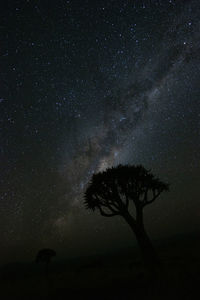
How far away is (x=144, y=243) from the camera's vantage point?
501 inches

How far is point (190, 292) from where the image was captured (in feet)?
16.7

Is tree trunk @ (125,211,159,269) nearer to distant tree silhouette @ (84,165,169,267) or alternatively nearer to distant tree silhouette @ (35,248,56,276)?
distant tree silhouette @ (84,165,169,267)

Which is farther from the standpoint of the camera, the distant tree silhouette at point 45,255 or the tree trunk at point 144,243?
the distant tree silhouette at point 45,255

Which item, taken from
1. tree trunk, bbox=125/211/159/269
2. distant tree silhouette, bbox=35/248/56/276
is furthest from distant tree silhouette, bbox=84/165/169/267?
distant tree silhouette, bbox=35/248/56/276

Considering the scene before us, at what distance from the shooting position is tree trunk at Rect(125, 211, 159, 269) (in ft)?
39.6

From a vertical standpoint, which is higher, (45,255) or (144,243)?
(45,255)

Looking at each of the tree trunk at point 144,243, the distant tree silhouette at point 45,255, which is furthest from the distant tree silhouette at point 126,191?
the distant tree silhouette at point 45,255

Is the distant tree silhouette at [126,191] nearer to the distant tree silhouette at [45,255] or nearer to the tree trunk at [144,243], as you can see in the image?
the tree trunk at [144,243]

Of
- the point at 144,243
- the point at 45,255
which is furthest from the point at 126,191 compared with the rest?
the point at 45,255

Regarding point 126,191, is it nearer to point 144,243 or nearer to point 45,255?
point 144,243

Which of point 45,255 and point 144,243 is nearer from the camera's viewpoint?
point 144,243

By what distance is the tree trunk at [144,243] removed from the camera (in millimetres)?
12055

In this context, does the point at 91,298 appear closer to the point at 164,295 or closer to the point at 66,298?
the point at 66,298

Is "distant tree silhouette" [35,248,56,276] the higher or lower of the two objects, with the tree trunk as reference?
higher
